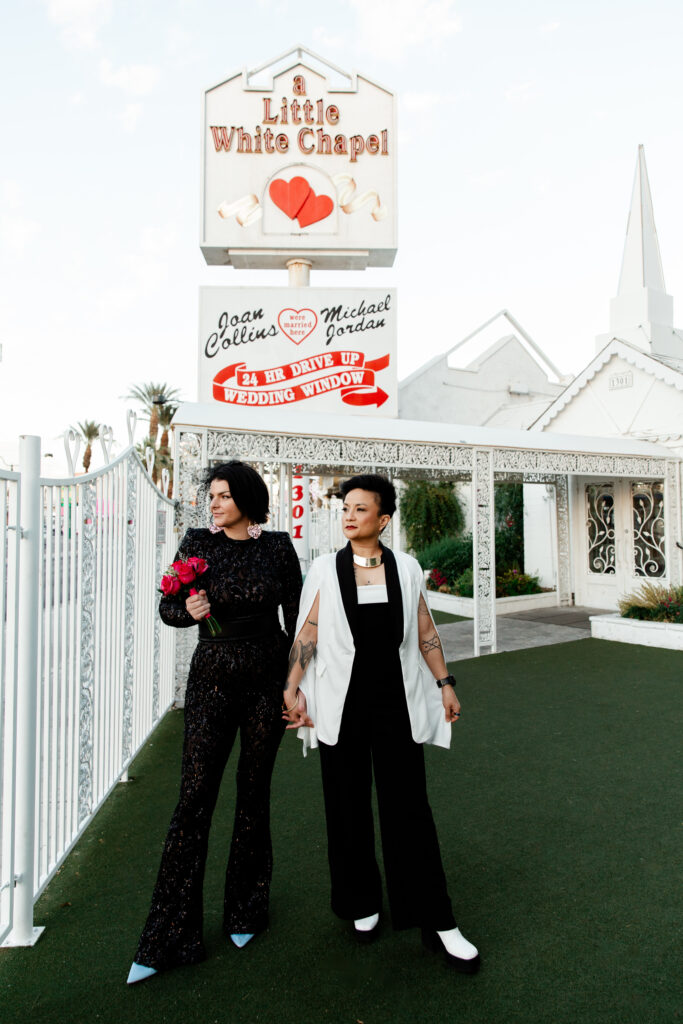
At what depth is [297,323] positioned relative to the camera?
33.8 ft

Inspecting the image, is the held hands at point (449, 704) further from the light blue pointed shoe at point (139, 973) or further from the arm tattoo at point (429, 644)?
the light blue pointed shoe at point (139, 973)

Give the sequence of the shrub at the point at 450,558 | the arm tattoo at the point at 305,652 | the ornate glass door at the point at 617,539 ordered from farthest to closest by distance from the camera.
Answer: the shrub at the point at 450,558 → the ornate glass door at the point at 617,539 → the arm tattoo at the point at 305,652

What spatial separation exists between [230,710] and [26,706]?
80 cm

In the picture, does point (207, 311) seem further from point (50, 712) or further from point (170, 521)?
point (50, 712)

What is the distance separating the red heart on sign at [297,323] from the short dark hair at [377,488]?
8178mm

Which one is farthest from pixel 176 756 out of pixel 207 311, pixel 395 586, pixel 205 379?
pixel 207 311

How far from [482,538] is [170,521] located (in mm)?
4036

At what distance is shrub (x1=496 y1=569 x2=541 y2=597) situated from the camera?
40.7ft

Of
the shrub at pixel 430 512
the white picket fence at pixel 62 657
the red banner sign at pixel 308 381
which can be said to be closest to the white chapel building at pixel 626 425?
the shrub at pixel 430 512

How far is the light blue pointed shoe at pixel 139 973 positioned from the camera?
2.28m

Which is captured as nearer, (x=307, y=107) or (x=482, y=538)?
(x=482, y=538)

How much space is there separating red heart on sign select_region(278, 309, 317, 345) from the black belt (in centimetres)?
835

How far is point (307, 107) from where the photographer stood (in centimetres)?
1072

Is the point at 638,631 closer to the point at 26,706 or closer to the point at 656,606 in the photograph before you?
the point at 656,606
